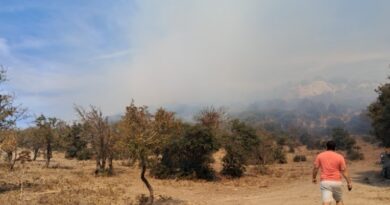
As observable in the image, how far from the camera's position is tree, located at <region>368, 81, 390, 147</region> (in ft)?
88.3

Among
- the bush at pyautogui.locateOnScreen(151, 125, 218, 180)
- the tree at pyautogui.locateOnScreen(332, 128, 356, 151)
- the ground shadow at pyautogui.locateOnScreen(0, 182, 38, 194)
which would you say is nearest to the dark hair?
the ground shadow at pyautogui.locateOnScreen(0, 182, 38, 194)

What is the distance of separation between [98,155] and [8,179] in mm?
7188

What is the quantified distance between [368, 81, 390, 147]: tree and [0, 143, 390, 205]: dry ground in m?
2.71

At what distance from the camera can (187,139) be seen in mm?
32469

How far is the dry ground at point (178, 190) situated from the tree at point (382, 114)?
2.71 meters

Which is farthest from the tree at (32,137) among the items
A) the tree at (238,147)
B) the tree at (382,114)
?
the tree at (382,114)

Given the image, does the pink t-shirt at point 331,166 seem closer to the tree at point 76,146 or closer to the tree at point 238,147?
the tree at point 238,147

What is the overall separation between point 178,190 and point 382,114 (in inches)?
500

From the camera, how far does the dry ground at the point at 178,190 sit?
802 inches

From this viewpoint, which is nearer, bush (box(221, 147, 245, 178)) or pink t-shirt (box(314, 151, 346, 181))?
pink t-shirt (box(314, 151, 346, 181))

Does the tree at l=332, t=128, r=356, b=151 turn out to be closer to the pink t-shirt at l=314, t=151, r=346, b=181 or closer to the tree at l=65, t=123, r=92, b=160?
the tree at l=65, t=123, r=92, b=160

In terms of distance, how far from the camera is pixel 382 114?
2727cm

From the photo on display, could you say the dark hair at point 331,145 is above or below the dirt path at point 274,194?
above

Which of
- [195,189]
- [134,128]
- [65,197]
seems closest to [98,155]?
[195,189]
